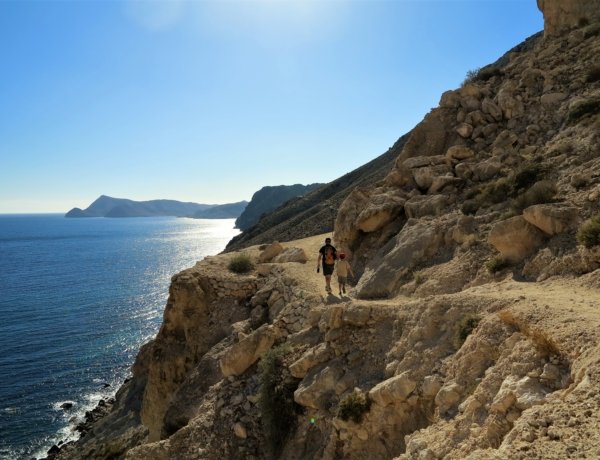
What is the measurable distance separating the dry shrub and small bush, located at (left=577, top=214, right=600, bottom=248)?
347cm

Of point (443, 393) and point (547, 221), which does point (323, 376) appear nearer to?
point (443, 393)

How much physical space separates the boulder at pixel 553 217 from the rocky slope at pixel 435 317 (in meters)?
0.04

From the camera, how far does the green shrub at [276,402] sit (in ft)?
34.0

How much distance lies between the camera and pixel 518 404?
574cm

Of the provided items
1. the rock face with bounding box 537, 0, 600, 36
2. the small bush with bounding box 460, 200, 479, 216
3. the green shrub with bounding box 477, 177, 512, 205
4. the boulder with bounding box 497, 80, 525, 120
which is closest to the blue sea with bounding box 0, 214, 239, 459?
the small bush with bounding box 460, 200, 479, 216

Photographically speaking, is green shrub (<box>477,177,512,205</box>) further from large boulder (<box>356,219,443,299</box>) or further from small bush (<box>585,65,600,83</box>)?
small bush (<box>585,65,600,83</box>)

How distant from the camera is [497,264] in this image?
443 inches

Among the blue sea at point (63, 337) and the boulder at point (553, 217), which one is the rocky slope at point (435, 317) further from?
the blue sea at point (63, 337)

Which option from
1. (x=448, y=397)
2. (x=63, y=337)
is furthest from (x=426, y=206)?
(x=63, y=337)

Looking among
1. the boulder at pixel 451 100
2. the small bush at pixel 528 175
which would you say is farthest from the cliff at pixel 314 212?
the small bush at pixel 528 175

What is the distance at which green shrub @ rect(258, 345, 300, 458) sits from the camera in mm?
10359

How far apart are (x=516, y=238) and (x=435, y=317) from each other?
3.78 m

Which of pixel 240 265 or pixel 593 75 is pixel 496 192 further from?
pixel 240 265

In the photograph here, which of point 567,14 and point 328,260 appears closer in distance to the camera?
point 328,260
